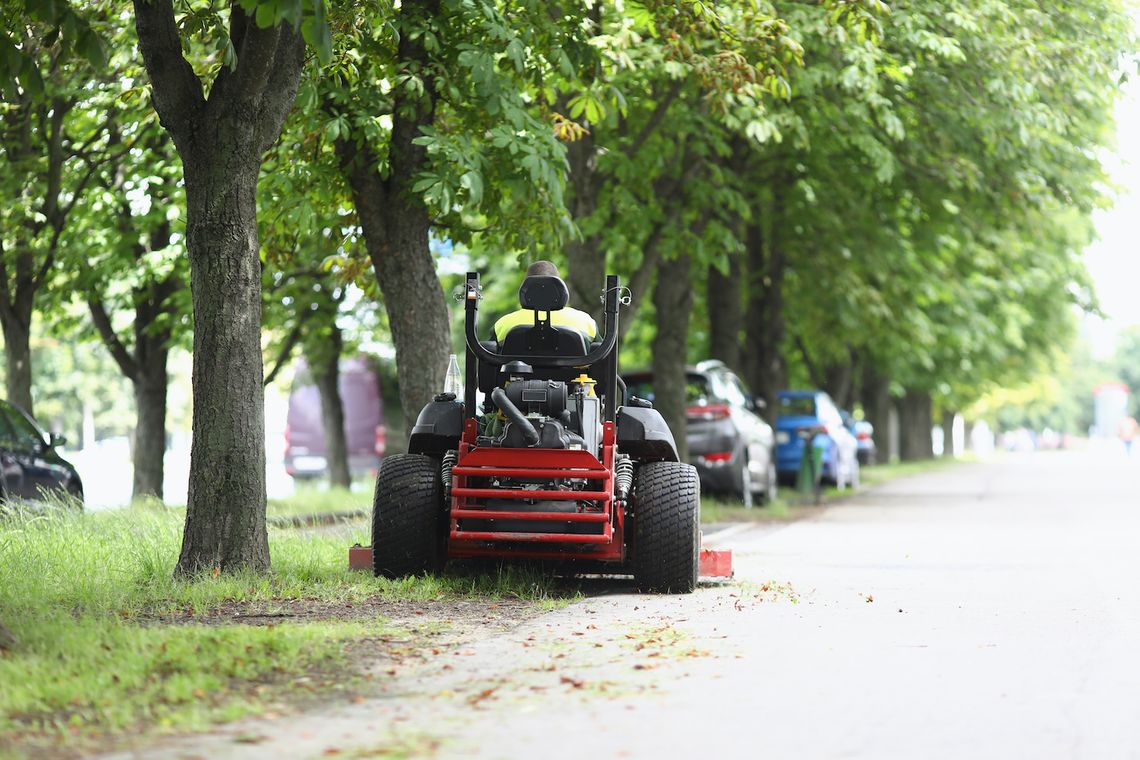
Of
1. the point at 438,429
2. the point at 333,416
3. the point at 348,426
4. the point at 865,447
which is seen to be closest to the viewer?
the point at 438,429

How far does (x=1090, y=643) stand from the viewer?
8.52 meters

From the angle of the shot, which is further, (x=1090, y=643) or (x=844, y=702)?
(x=1090, y=643)

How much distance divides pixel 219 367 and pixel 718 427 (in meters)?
11.4

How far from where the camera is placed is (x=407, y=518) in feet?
34.0

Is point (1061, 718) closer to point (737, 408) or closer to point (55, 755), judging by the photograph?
point (55, 755)

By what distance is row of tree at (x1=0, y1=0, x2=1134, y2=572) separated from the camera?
10344 mm

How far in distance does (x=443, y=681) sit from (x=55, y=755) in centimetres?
194

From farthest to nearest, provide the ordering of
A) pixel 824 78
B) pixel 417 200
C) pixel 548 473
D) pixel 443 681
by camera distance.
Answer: pixel 824 78 < pixel 417 200 < pixel 548 473 < pixel 443 681

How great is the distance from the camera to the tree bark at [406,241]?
13430mm

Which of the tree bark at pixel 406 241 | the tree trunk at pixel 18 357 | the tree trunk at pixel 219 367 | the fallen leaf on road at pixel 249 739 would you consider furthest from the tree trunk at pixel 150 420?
the fallen leaf on road at pixel 249 739

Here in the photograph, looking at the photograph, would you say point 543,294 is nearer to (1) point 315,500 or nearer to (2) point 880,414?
(1) point 315,500

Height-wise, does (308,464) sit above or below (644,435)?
below

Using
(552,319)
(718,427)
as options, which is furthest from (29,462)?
(718,427)

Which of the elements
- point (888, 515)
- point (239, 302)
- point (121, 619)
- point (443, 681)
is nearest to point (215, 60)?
point (239, 302)
